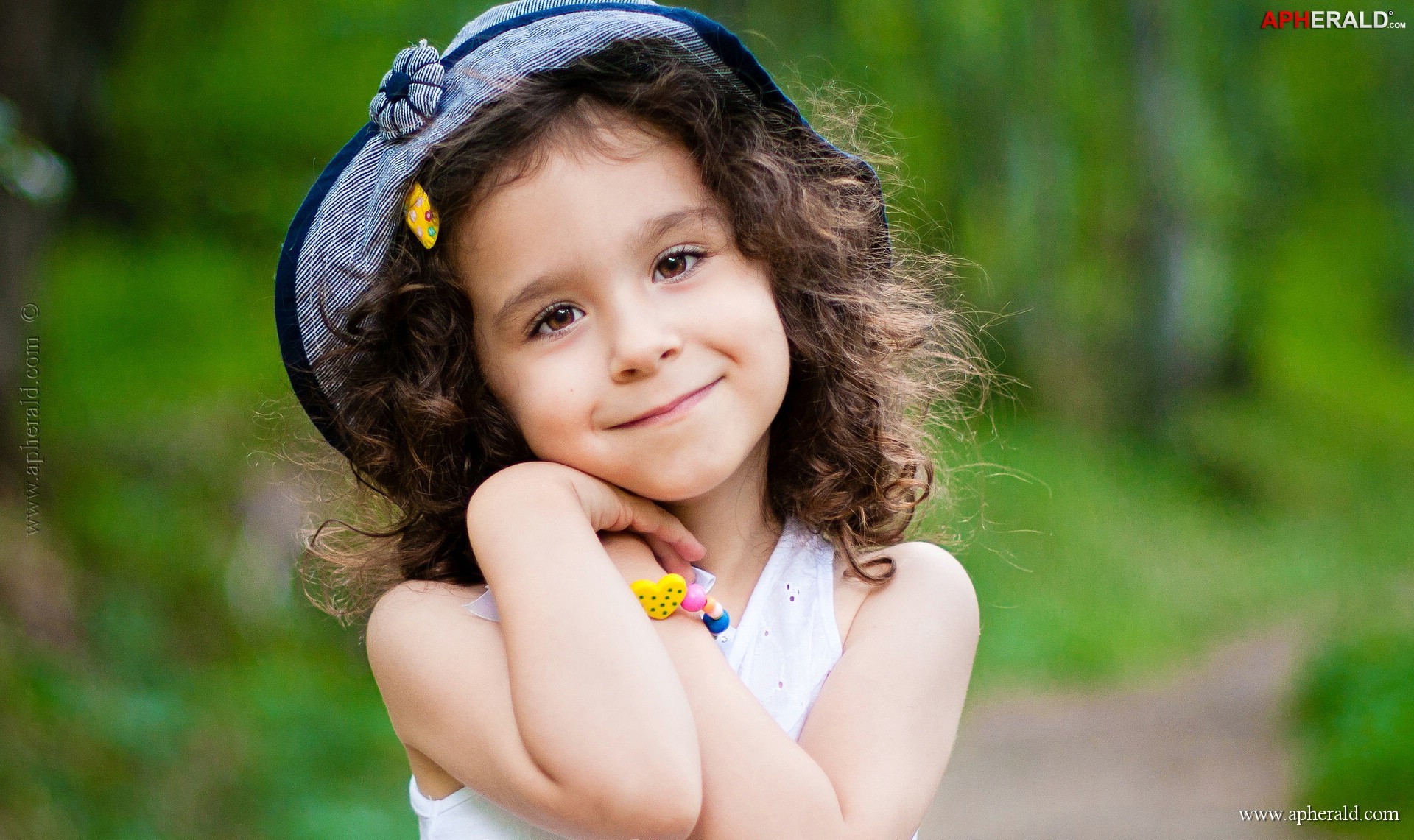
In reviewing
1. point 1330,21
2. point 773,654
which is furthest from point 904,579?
point 1330,21

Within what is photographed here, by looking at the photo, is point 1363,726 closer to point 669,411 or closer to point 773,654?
Result: point 773,654

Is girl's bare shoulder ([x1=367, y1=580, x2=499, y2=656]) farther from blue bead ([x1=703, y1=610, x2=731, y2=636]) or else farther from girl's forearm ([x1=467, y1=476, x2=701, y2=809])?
blue bead ([x1=703, y1=610, x2=731, y2=636])

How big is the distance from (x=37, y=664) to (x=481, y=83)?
3048 mm

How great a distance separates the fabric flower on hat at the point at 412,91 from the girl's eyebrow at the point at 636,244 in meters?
0.28

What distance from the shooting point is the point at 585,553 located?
1.47 metres

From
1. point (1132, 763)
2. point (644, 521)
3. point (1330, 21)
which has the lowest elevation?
point (1132, 763)

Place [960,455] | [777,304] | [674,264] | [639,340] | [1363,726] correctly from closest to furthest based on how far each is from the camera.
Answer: [639,340] → [674,264] → [777,304] → [1363,726] → [960,455]

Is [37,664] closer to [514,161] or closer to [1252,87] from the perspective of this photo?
[514,161]

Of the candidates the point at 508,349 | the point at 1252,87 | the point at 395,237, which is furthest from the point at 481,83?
the point at 1252,87

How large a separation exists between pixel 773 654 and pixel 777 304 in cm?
51

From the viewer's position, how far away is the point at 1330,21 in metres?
11.0

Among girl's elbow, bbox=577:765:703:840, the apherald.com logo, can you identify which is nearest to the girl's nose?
girl's elbow, bbox=577:765:703:840

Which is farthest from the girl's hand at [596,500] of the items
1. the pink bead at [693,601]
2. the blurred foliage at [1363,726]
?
the blurred foliage at [1363,726]

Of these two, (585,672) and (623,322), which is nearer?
(585,672)
